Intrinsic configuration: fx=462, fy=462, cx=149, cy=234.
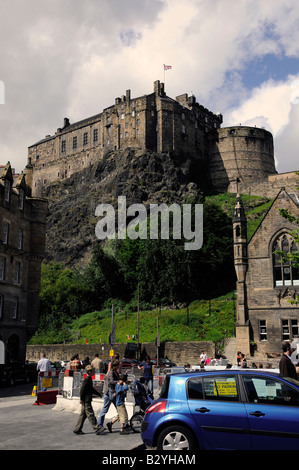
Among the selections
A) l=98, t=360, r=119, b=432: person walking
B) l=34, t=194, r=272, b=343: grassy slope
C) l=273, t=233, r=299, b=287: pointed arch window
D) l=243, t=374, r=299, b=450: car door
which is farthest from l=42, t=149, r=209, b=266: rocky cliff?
l=243, t=374, r=299, b=450: car door

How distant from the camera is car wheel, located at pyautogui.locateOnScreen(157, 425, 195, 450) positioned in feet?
27.5

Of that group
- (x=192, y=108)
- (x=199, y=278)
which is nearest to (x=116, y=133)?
(x=192, y=108)

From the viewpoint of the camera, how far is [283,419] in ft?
26.4

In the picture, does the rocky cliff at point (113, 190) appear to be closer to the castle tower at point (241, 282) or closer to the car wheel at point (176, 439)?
the castle tower at point (241, 282)

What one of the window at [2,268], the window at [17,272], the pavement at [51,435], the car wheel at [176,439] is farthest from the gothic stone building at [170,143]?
the car wheel at [176,439]

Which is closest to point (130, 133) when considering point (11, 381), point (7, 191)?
point (7, 191)

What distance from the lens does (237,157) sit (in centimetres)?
10712

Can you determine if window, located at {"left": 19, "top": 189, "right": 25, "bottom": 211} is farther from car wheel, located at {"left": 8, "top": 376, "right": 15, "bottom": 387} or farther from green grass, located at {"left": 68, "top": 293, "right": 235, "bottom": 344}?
green grass, located at {"left": 68, "top": 293, "right": 235, "bottom": 344}

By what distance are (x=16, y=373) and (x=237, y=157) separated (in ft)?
292

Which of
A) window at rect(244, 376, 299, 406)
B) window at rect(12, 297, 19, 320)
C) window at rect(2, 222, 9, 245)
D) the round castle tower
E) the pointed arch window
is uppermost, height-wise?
the round castle tower

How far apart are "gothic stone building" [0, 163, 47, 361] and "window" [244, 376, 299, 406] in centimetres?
2808

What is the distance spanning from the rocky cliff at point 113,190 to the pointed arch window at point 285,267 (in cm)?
5268

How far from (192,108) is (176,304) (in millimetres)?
67644
